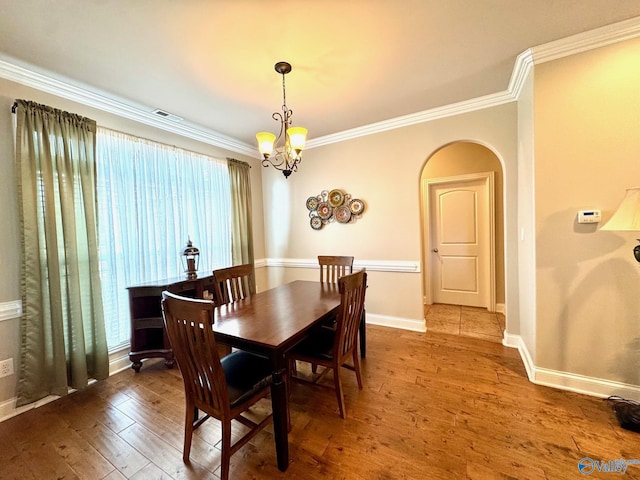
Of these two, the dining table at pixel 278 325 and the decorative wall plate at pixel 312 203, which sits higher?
the decorative wall plate at pixel 312 203

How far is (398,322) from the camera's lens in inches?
132

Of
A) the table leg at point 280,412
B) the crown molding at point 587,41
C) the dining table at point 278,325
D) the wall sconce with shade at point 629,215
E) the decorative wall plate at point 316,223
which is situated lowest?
the table leg at point 280,412

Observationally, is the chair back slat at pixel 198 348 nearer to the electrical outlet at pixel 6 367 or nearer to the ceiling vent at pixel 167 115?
the electrical outlet at pixel 6 367

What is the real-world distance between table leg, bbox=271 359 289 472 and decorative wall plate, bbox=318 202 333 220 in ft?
8.45

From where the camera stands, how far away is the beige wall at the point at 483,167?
3775mm

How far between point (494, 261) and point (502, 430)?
2.79 m

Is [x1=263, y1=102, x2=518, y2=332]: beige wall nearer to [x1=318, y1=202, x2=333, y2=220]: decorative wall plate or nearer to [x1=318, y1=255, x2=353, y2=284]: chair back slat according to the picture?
[x1=318, y1=202, x2=333, y2=220]: decorative wall plate

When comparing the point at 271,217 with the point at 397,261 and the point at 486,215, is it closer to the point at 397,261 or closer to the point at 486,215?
the point at 397,261

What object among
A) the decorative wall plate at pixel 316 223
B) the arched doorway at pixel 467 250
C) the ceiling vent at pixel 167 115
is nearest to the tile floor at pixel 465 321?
the arched doorway at pixel 467 250

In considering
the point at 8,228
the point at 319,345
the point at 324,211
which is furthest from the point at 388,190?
the point at 8,228

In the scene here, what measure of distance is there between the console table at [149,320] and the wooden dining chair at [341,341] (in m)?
1.39

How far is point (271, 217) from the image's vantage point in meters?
4.29

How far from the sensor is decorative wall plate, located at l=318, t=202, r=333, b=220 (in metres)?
3.74

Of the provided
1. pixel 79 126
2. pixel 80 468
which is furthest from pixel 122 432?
pixel 79 126
